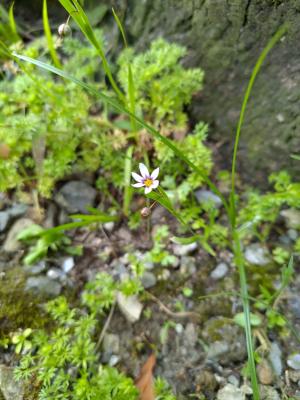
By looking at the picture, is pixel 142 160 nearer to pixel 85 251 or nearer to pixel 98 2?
pixel 85 251

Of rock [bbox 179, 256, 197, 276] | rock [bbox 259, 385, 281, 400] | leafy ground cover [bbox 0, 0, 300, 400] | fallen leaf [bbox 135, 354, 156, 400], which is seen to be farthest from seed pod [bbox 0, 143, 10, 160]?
rock [bbox 259, 385, 281, 400]

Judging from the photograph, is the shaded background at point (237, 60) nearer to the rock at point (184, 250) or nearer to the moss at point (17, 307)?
the rock at point (184, 250)

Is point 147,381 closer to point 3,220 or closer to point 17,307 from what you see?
point 17,307

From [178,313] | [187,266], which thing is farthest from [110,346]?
[187,266]

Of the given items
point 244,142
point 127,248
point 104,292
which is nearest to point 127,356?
point 104,292

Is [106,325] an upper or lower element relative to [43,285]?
lower

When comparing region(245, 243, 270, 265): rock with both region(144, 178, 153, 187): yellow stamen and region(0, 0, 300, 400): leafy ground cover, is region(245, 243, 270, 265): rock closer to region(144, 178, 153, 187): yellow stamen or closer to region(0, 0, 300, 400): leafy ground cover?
region(0, 0, 300, 400): leafy ground cover
